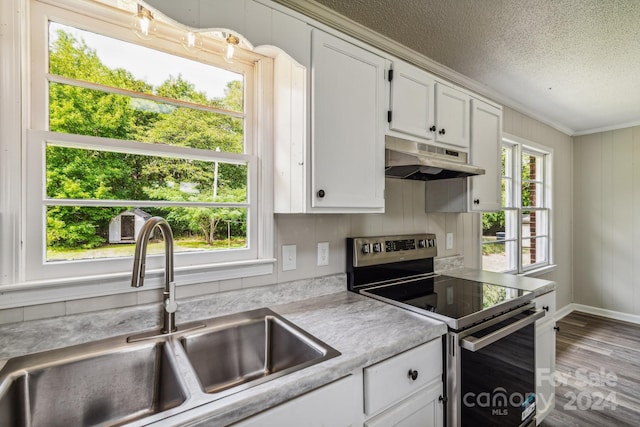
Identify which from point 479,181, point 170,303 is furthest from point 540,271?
point 170,303

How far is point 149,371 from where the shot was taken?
1024 millimetres

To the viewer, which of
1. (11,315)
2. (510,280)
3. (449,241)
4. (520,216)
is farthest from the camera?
(520,216)

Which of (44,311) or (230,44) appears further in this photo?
(230,44)

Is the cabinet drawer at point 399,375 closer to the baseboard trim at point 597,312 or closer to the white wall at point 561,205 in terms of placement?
the white wall at point 561,205

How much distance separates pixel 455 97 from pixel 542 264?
2706 millimetres

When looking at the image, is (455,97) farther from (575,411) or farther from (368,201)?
(575,411)

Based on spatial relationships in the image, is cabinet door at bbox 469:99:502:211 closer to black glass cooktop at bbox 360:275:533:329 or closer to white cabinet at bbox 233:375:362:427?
black glass cooktop at bbox 360:275:533:329

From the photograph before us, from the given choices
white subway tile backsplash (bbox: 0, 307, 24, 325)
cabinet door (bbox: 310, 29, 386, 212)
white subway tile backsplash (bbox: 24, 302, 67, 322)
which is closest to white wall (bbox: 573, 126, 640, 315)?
cabinet door (bbox: 310, 29, 386, 212)

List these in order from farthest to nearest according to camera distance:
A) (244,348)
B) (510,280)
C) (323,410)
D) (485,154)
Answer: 1. (485,154)
2. (510,280)
3. (244,348)
4. (323,410)

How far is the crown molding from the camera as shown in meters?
1.55

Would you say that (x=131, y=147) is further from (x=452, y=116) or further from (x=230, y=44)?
(x=452, y=116)

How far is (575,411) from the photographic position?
79.6 inches

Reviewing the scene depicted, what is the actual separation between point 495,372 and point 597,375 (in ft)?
6.18

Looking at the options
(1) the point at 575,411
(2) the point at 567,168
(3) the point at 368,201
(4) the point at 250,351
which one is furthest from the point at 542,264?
(4) the point at 250,351
